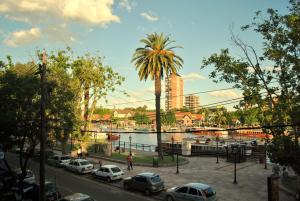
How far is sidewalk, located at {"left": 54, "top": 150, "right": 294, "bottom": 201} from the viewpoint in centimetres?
2469

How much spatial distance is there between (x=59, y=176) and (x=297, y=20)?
27667 mm

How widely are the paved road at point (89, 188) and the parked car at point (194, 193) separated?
2.97m


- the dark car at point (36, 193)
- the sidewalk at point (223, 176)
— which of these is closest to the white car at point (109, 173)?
the sidewalk at point (223, 176)

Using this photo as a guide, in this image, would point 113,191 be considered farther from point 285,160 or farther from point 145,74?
point 145,74

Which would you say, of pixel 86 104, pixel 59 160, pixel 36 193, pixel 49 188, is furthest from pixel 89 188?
pixel 86 104

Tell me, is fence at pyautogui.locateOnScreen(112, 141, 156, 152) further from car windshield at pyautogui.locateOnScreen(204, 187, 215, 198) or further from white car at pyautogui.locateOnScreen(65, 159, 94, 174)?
car windshield at pyautogui.locateOnScreen(204, 187, 215, 198)

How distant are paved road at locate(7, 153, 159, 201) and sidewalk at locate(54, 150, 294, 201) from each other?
1.94 m

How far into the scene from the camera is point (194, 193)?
2112 cm

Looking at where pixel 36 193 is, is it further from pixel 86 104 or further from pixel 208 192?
pixel 86 104

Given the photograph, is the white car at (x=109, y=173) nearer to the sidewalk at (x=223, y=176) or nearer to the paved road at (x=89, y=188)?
the paved road at (x=89, y=188)

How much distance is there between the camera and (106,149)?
46.2m

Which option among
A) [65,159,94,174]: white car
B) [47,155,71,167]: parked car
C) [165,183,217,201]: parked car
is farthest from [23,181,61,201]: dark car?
[47,155,71,167]: parked car

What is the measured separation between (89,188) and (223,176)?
528 inches

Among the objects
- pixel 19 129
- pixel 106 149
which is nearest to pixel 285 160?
pixel 19 129
